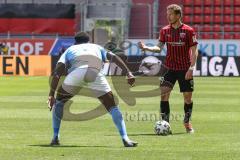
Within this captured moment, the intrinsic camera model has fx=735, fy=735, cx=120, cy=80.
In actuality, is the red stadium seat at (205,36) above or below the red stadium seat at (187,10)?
below

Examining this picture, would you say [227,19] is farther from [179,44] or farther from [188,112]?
[179,44]

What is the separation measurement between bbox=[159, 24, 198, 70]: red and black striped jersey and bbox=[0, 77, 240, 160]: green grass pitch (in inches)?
53.6

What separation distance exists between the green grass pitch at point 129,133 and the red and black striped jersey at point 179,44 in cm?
136

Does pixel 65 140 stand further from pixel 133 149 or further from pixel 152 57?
pixel 152 57

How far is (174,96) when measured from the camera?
25.3 meters

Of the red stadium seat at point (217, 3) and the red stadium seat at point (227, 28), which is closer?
the red stadium seat at point (227, 28)

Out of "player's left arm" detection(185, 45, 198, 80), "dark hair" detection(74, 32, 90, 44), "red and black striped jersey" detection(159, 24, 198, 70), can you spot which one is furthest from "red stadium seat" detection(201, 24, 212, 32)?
"dark hair" detection(74, 32, 90, 44)

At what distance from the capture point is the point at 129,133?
14.2 metres

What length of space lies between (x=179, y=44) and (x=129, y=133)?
197 centimetres

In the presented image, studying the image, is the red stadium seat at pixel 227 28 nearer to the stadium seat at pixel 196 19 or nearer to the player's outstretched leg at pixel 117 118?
the stadium seat at pixel 196 19

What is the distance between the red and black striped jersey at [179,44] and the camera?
14.1 m

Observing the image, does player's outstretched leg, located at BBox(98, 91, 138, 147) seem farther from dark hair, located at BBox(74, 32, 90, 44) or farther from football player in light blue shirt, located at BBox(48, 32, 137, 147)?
dark hair, located at BBox(74, 32, 90, 44)

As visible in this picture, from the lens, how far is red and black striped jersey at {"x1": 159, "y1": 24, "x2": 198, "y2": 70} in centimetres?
1407

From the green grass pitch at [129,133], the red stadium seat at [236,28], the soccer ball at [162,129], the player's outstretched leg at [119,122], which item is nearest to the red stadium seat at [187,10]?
the red stadium seat at [236,28]
